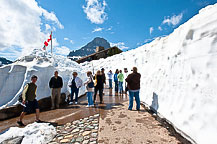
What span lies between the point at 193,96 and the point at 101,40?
199 meters

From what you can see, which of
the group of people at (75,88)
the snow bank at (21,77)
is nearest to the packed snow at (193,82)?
the group of people at (75,88)

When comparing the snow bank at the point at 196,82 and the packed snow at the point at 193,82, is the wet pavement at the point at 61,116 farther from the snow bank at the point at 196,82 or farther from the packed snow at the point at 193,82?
the snow bank at the point at 196,82

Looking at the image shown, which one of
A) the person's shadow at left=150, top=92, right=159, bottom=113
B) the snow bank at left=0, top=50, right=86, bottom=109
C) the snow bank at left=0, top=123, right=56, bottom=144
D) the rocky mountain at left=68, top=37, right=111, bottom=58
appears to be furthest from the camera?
the rocky mountain at left=68, top=37, right=111, bottom=58

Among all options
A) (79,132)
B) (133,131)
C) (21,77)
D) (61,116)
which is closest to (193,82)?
(133,131)

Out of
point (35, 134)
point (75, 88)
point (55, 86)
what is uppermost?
point (55, 86)

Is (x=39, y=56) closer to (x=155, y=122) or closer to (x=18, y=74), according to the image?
(x=18, y=74)

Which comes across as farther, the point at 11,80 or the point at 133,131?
the point at 11,80

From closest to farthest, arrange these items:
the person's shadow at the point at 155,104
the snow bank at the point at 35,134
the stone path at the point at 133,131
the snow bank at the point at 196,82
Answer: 1. the snow bank at the point at 196,82
2. the stone path at the point at 133,131
3. the snow bank at the point at 35,134
4. the person's shadow at the point at 155,104

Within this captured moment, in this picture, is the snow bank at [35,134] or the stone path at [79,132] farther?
the snow bank at [35,134]

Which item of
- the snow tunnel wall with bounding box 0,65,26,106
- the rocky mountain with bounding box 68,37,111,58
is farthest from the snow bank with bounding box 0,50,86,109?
the rocky mountain with bounding box 68,37,111,58

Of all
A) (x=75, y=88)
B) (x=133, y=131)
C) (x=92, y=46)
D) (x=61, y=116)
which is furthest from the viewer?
(x=92, y=46)

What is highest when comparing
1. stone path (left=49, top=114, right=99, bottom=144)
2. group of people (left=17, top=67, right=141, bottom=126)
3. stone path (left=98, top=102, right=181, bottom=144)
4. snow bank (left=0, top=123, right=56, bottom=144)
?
group of people (left=17, top=67, right=141, bottom=126)

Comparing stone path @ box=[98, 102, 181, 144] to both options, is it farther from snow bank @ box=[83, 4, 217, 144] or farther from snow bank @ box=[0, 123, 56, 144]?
snow bank @ box=[0, 123, 56, 144]

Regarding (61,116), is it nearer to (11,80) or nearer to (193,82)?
(11,80)
